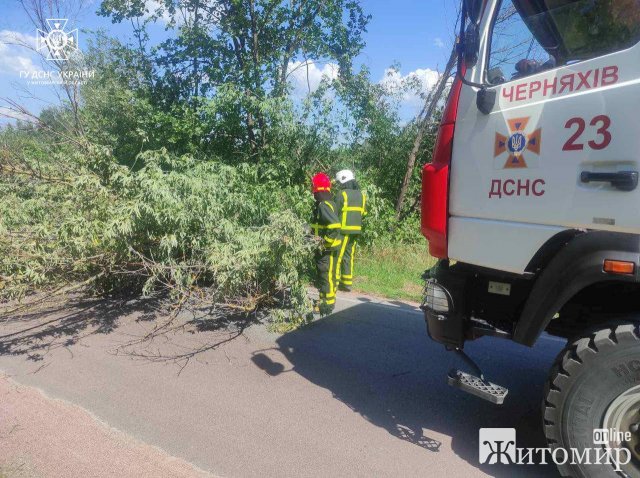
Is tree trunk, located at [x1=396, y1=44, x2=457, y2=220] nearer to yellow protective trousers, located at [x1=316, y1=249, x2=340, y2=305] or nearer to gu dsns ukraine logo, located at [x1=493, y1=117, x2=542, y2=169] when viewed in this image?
yellow protective trousers, located at [x1=316, y1=249, x2=340, y2=305]

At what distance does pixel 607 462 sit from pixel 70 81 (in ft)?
34.2

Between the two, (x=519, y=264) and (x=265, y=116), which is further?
(x=265, y=116)

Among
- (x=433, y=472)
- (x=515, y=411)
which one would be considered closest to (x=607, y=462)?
(x=433, y=472)

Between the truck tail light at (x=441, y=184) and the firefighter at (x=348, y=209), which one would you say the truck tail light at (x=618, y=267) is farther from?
the firefighter at (x=348, y=209)

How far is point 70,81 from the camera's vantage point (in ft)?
31.2

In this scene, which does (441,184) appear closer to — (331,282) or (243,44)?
(331,282)

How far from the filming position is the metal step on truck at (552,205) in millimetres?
2332

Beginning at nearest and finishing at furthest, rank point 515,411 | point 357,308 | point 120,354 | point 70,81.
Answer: point 515,411, point 120,354, point 357,308, point 70,81

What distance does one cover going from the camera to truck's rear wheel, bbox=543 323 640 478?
232cm

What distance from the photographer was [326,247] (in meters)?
5.69

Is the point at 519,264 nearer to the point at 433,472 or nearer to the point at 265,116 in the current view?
the point at 433,472

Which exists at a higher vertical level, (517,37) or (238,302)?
(517,37)

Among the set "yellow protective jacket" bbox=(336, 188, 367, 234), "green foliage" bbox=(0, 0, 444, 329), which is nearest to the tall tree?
"green foliage" bbox=(0, 0, 444, 329)

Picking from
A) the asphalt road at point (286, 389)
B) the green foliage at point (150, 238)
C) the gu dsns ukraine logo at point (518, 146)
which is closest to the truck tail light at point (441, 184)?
the gu dsns ukraine logo at point (518, 146)
